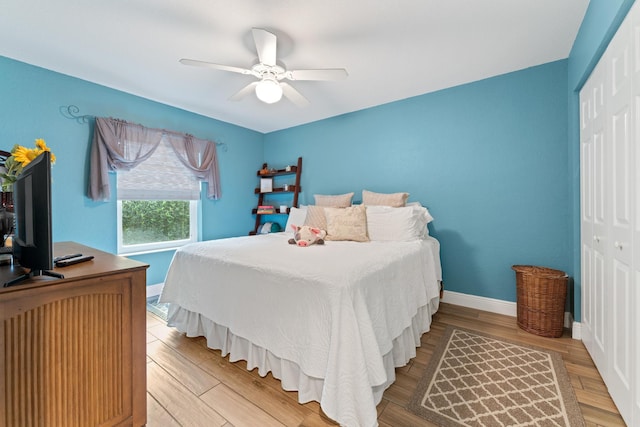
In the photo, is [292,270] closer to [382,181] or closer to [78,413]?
[78,413]

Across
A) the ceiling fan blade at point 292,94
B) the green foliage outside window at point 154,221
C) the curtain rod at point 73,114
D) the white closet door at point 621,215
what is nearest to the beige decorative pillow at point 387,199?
the ceiling fan blade at point 292,94

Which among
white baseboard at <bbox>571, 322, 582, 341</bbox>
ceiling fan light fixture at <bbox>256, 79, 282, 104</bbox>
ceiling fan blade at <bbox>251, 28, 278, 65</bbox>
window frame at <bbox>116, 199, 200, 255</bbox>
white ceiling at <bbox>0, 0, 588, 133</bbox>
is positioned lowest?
white baseboard at <bbox>571, 322, 582, 341</bbox>

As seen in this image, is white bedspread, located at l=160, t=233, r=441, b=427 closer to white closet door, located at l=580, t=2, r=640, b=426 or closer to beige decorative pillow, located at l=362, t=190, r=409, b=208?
beige decorative pillow, located at l=362, t=190, r=409, b=208

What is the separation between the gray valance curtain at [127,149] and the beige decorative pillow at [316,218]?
1705 mm

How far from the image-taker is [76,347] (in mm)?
1052

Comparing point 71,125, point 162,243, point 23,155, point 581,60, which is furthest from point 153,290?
point 581,60

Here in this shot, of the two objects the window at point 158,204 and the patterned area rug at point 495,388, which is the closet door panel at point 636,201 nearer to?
the patterned area rug at point 495,388

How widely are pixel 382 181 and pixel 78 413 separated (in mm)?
3117

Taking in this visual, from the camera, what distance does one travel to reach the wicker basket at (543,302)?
209cm

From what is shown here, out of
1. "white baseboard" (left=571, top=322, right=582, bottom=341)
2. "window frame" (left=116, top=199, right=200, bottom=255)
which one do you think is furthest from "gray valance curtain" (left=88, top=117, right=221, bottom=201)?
"white baseboard" (left=571, top=322, right=582, bottom=341)

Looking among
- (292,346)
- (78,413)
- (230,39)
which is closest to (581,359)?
(292,346)

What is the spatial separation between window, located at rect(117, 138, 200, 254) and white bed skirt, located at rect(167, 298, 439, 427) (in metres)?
1.42

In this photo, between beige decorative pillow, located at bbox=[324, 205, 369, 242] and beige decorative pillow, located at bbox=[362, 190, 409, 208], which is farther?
→ beige decorative pillow, located at bbox=[362, 190, 409, 208]

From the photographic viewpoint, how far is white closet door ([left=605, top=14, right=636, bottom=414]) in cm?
124
